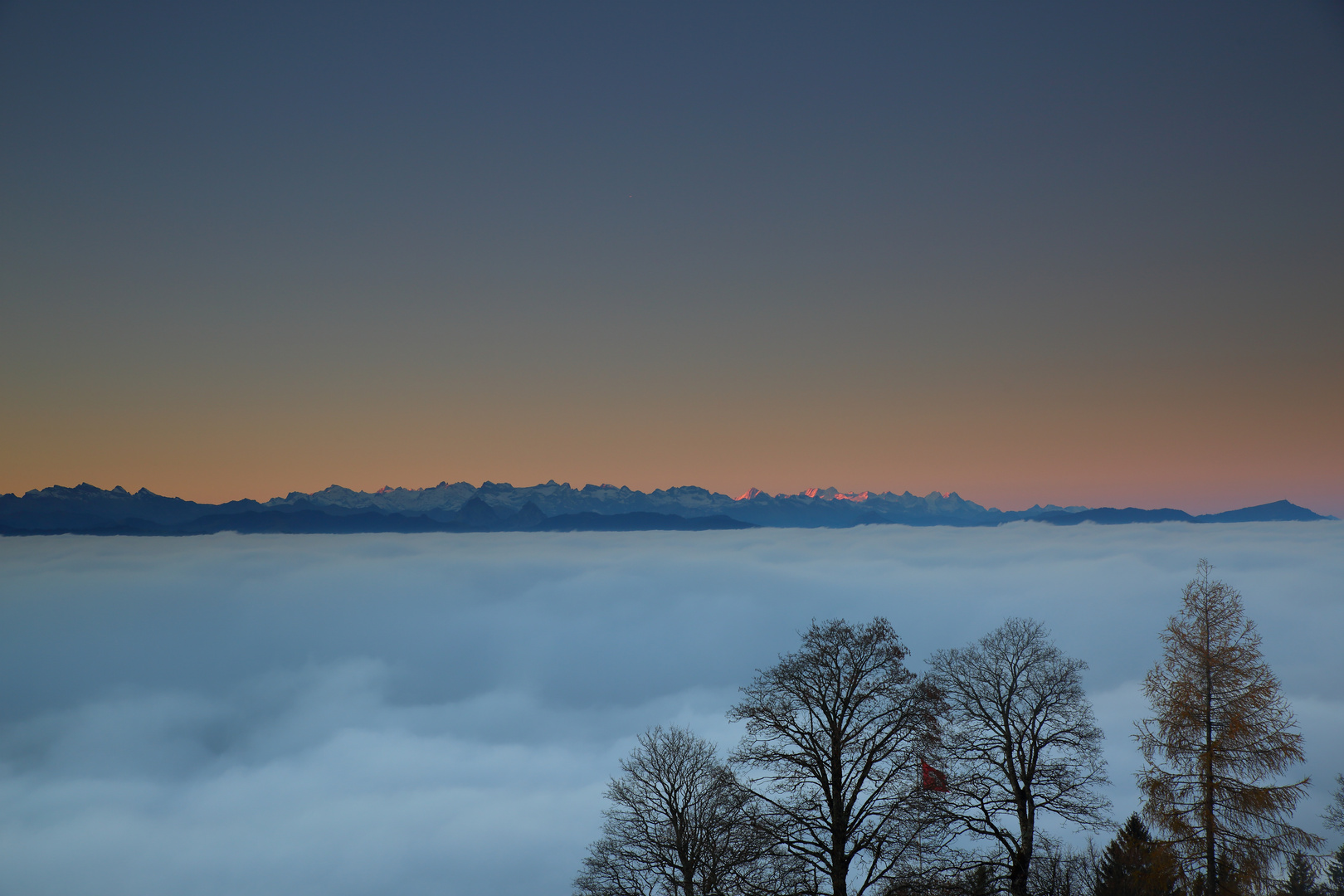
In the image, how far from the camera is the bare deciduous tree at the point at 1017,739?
20891 mm

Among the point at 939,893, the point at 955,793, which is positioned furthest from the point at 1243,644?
the point at 939,893

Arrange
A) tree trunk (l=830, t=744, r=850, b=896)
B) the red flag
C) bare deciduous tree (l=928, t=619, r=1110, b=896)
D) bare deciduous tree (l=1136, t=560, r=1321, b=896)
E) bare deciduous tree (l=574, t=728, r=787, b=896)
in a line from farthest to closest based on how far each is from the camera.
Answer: bare deciduous tree (l=928, t=619, r=1110, b=896) → bare deciduous tree (l=574, t=728, r=787, b=896) → the red flag → tree trunk (l=830, t=744, r=850, b=896) → bare deciduous tree (l=1136, t=560, r=1321, b=896)

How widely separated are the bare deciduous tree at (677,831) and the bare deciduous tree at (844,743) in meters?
1.31

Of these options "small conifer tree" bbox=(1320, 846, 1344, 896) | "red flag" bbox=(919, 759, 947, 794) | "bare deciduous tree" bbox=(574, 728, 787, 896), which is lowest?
"small conifer tree" bbox=(1320, 846, 1344, 896)

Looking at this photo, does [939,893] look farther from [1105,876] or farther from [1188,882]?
[1105,876]

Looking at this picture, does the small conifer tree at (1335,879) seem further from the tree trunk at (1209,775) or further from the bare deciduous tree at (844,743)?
the bare deciduous tree at (844,743)

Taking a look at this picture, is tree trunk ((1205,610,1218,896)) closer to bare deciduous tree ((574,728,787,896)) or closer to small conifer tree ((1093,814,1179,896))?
small conifer tree ((1093,814,1179,896))

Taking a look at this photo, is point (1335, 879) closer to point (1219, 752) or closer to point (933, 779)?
point (1219, 752)

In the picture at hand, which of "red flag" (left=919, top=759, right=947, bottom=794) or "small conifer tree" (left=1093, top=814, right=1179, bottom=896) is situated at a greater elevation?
"red flag" (left=919, top=759, right=947, bottom=794)

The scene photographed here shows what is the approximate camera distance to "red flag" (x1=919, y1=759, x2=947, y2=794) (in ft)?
59.7

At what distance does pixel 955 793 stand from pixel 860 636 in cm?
565

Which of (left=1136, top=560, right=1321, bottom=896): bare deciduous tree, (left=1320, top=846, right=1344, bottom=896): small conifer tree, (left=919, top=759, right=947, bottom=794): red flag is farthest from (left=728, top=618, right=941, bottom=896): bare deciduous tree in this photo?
(left=1320, top=846, right=1344, bottom=896): small conifer tree

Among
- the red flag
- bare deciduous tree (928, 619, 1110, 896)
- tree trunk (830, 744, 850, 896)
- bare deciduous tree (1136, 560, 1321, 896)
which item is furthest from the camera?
bare deciduous tree (928, 619, 1110, 896)

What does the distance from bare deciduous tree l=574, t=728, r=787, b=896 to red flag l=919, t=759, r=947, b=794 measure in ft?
14.6
